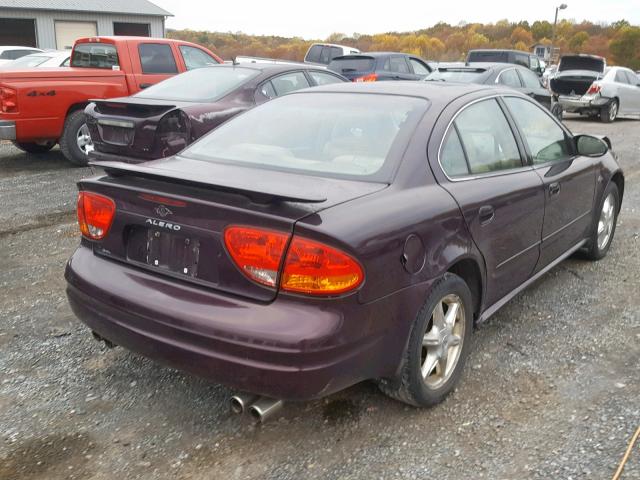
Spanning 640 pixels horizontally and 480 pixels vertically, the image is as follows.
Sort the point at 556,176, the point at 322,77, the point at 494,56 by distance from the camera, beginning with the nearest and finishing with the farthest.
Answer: the point at 556,176
the point at 322,77
the point at 494,56

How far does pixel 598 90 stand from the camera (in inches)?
623

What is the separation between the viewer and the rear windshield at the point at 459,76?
11.8m

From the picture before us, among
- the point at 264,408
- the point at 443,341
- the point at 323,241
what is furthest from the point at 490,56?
the point at 264,408

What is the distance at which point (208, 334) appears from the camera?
2.46 meters

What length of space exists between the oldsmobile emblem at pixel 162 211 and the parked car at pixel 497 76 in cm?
976

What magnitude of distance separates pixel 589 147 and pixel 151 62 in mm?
7003

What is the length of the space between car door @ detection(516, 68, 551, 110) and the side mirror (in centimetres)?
848

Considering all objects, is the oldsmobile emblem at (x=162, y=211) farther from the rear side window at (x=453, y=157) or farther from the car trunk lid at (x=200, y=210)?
the rear side window at (x=453, y=157)

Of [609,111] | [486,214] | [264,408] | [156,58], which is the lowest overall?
[609,111]

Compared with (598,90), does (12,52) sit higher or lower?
higher

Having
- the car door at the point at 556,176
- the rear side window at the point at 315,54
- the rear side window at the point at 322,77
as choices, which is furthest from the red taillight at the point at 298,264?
the rear side window at the point at 315,54

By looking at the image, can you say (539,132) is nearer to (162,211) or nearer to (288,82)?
(162,211)

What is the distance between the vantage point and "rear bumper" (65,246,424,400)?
238 cm

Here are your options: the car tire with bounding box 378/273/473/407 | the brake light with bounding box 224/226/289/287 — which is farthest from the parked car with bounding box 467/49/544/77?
the brake light with bounding box 224/226/289/287
